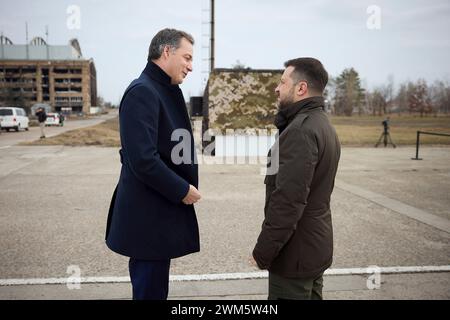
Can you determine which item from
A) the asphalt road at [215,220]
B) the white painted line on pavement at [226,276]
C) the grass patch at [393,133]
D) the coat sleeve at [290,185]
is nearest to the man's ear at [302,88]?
the coat sleeve at [290,185]

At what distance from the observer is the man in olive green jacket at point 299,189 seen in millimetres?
1946

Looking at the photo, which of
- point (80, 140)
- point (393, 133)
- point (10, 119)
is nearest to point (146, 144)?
point (80, 140)

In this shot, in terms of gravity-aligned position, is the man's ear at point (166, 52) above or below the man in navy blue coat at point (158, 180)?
above

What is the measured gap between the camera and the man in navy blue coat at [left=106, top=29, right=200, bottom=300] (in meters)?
2.02

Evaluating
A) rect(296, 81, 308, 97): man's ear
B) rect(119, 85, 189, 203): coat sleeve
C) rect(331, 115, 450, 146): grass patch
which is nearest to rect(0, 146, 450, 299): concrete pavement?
rect(119, 85, 189, 203): coat sleeve

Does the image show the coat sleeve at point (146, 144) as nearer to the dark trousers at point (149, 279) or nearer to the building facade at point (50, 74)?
the dark trousers at point (149, 279)

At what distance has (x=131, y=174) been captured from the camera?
2148 mm

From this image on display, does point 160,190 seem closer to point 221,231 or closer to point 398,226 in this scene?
point 221,231

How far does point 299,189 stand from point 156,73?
1074 millimetres

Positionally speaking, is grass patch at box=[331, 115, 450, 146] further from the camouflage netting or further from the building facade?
the building facade

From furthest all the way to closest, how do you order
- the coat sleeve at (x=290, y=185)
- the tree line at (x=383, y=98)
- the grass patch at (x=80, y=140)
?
the tree line at (x=383, y=98) < the grass patch at (x=80, y=140) < the coat sleeve at (x=290, y=185)

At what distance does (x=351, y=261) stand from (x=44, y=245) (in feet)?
12.1

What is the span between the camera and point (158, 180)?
199 cm
